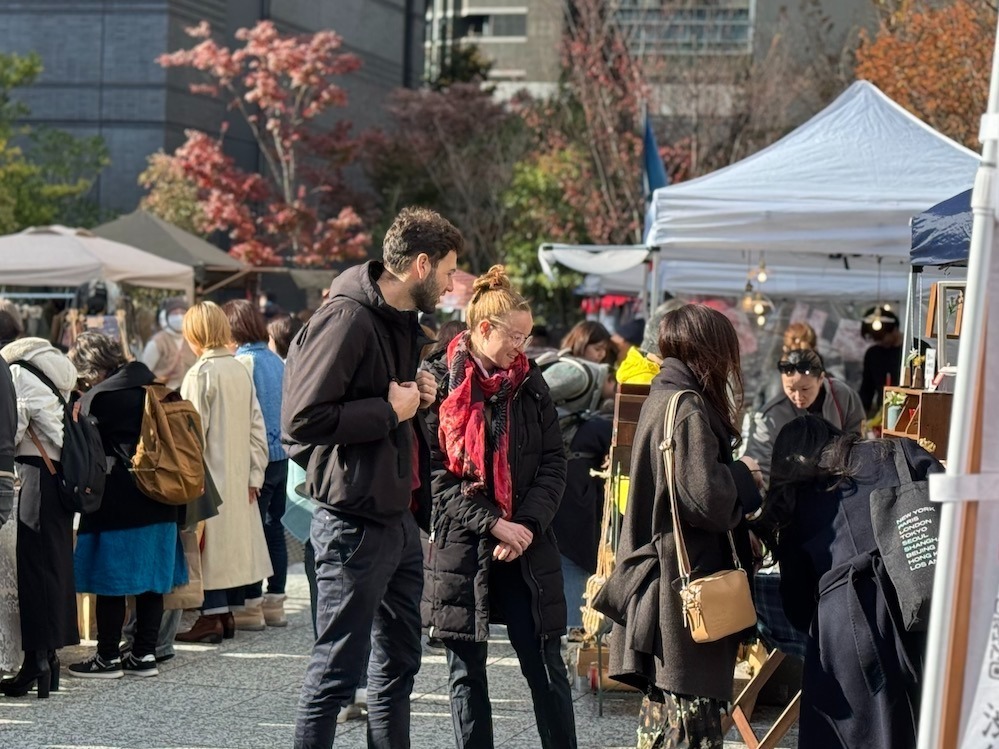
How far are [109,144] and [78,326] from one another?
1752 centimetres

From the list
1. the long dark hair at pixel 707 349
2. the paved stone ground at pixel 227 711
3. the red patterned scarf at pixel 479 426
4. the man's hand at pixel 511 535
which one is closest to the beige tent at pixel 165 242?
the paved stone ground at pixel 227 711

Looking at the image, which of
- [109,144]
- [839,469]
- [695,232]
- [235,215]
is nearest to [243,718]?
[839,469]

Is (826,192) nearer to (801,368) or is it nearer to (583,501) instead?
(801,368)

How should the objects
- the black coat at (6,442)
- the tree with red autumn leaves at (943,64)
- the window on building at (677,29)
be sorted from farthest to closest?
the window on building at (677,29) → the tree with red autumn leaves at (943,64) → the black coat at (6,442)

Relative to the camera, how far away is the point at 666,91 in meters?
26.1

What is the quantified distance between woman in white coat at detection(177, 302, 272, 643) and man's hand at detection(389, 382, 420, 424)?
137 inches

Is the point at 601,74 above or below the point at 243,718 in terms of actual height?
above

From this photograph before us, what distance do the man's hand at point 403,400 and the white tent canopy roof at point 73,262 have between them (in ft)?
29.1

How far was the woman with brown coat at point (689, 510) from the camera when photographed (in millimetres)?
4344

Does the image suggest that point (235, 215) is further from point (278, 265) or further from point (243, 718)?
point (243, 718)

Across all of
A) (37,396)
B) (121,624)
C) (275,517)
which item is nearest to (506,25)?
(275,517)

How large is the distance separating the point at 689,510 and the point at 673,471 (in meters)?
0.13

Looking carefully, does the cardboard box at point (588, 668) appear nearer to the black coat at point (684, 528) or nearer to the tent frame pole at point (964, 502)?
the black coat at point (684, 528)

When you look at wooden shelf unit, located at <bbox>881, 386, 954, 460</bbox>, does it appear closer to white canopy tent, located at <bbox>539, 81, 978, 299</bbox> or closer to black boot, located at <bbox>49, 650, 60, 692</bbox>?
white canopy tent, located at <bbox>539, 81, 978, 299</bbox>
